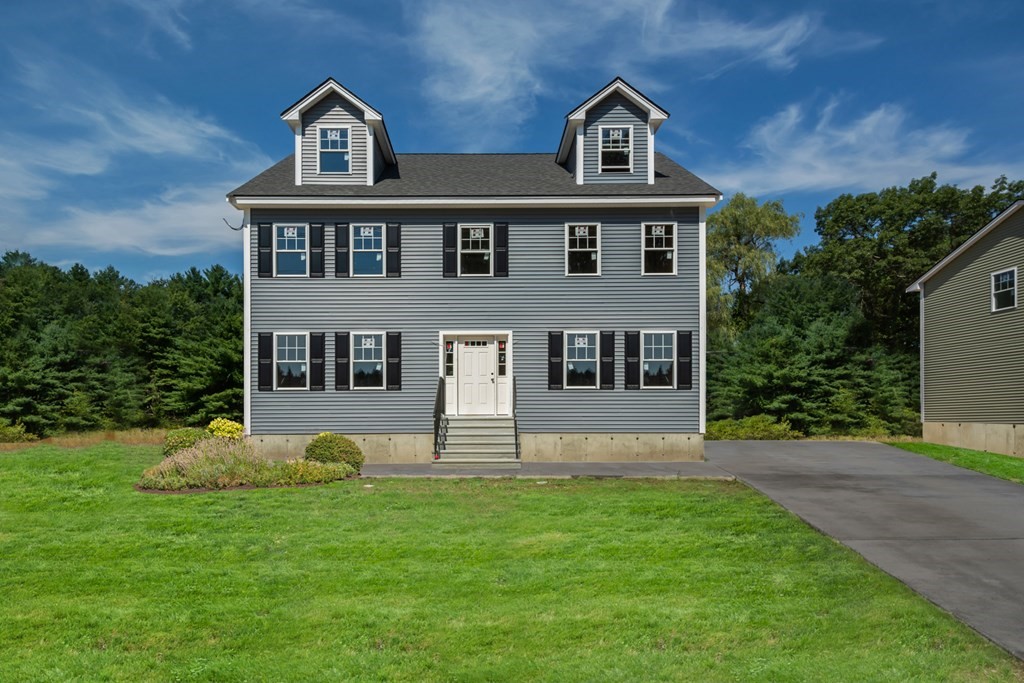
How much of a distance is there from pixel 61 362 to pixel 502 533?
30158mm

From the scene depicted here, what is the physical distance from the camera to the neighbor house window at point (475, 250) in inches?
757

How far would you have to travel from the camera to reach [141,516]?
11344 millimetres

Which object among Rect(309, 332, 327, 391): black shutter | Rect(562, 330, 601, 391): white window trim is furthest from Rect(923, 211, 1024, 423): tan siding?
Rect(309, 332, 327, 391): black shutter

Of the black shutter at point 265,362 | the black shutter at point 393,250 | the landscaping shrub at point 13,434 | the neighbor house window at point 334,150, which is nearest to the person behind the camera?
the black shutter at point 265,362

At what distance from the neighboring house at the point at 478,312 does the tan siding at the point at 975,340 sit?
36.0 ft

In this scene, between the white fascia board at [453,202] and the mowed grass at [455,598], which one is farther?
the white fascia board at [453,202]

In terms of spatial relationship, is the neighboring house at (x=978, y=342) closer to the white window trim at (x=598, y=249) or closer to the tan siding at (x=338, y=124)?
the white window trim at (x=598, y=249)

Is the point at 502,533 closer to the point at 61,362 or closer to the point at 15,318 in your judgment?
the point at 61,362

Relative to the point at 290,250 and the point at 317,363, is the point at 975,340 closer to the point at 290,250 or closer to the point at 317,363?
the point at 317,363

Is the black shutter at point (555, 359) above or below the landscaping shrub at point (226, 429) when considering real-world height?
above

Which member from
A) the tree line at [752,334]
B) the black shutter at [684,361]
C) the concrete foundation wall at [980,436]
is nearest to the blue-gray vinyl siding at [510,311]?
the black shutter at [684,361]

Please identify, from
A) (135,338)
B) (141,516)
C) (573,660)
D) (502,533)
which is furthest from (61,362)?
(573,660)

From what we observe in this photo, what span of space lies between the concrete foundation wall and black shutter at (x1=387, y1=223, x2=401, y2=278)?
19.4 m

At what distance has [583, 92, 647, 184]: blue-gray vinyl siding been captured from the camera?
766 inches
